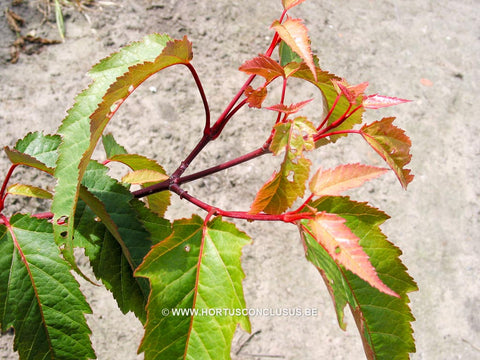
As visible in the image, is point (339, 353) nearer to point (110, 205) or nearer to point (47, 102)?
point (110, 205)

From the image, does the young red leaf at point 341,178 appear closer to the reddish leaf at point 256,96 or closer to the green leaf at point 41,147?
the reddish leaf at point 256,96

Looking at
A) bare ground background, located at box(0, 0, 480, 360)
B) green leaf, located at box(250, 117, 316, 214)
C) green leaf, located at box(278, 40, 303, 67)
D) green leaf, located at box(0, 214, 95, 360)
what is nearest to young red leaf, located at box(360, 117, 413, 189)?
green leaf, located at box(250, 117, 316, 214)

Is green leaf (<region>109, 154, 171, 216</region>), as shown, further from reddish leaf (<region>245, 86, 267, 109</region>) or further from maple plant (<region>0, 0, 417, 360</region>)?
reddish leaf (<region>245, 86, 267, 109</region>)

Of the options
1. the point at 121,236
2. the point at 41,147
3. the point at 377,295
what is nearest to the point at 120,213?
the point at 121,236

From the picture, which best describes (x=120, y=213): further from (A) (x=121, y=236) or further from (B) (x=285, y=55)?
(B) (x=285, y=55)

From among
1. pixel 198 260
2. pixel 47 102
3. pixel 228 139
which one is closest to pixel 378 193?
pixel 228 139

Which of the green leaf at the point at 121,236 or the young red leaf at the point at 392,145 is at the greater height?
the young red leaf at the point at 392,145

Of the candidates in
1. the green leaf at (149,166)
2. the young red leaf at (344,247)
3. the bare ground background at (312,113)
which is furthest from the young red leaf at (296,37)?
the bare ground background at (312,113)
